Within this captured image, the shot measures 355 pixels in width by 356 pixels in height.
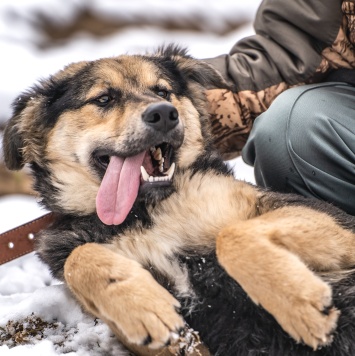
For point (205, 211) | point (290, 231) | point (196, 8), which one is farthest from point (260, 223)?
point (196, 8)

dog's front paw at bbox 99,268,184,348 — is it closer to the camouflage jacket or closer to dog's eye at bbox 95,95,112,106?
dog's eye at bbox 95,95,112,106

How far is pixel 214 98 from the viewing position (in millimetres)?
3377

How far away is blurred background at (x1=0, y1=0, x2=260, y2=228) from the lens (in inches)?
275

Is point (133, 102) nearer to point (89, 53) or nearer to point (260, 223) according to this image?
point (260, 223)

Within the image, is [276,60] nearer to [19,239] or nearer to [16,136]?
[16,136]

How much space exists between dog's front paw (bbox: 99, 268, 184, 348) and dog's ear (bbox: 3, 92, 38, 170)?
112 cm

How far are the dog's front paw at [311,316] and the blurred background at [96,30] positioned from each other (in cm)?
487

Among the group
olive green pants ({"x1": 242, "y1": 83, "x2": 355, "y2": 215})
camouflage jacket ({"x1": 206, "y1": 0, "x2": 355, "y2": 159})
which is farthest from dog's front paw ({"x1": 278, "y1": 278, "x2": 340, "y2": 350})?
camouflage jacket ({"x1": 206, "y1": 0, "x2": 355, "y2": 159})

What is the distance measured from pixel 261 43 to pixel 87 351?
2.09m

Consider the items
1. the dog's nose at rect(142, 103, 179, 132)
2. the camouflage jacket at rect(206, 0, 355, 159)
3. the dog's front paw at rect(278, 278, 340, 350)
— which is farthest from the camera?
the camouflage jacket at rect(206, 0, 355, 159)

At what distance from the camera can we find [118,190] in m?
2.57

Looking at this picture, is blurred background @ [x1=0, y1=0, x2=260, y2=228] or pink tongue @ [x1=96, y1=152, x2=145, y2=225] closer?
pink tongue @ [x1=96, y1=152, x2=145, y2=225]

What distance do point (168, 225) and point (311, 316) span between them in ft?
2.53

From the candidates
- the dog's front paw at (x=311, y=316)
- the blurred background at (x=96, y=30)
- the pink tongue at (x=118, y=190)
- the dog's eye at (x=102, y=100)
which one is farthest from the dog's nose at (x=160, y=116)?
the blurred background at (x=96, y=30)
